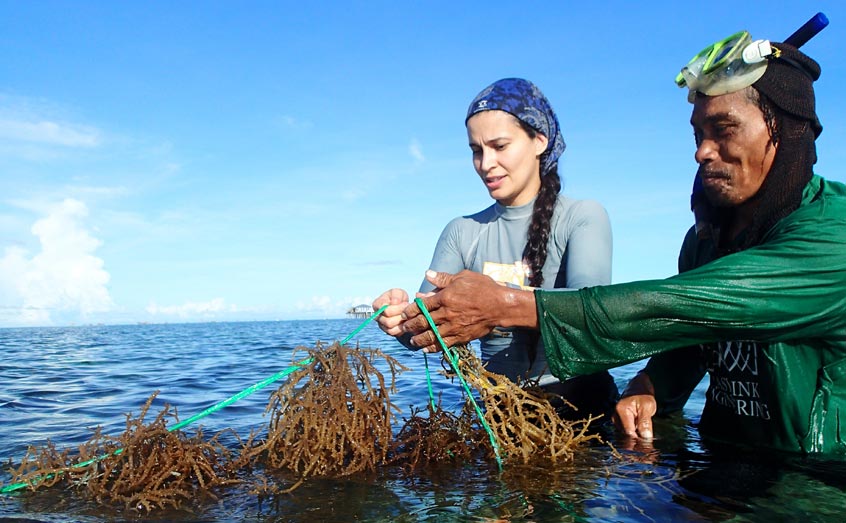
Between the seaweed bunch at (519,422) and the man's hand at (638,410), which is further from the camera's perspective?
the man's hand at (638,410)

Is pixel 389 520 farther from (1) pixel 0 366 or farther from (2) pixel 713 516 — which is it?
(1) pixel 0 366

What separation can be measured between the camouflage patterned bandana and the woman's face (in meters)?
0.05

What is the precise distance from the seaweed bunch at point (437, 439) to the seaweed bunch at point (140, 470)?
3.44 feet

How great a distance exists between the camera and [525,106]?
417cm

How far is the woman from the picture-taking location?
4.11 metres

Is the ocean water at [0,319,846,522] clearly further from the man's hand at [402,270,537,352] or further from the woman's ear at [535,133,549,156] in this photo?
the woman's ear at [535,133,549,156]

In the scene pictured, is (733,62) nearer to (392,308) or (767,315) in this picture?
(767,315)

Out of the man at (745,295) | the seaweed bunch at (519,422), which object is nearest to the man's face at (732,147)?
the man at (745,295)

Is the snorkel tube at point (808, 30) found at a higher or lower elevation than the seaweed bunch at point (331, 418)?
higher

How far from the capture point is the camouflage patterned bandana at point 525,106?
4148mm

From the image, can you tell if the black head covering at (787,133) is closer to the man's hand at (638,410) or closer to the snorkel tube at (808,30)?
the snorkel tube at (808,30)

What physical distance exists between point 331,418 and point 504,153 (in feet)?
7.32


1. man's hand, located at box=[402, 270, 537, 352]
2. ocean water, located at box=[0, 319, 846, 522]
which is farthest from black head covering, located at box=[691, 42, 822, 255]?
man's hand, located at box=[402, 270, 537, 352]

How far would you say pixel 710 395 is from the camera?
393 centimetres
